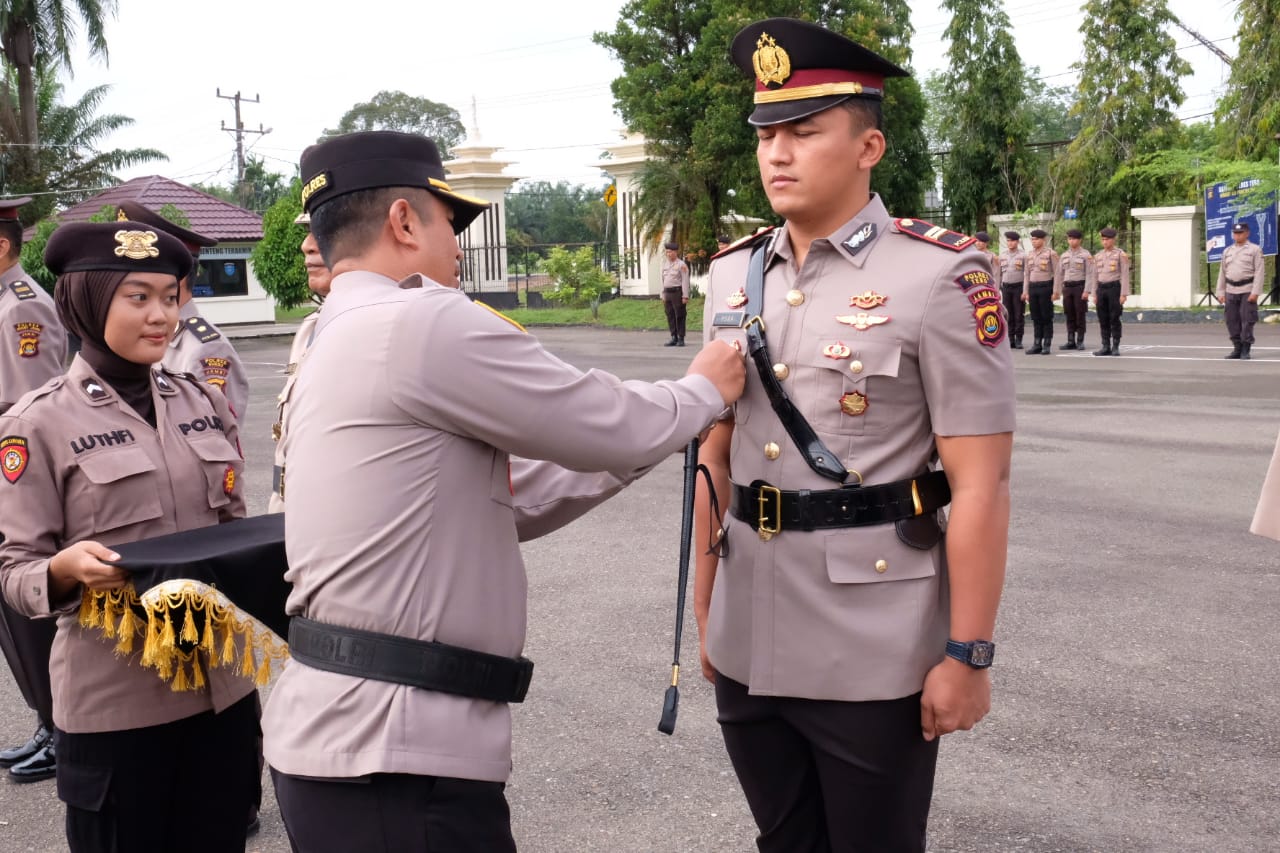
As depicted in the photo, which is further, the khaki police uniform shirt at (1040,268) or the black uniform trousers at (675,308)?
the black uniform trousers at (675,308)

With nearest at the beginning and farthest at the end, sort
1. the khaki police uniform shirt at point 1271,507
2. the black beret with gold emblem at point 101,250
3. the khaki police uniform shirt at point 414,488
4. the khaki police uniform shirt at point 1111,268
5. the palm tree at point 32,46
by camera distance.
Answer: the khaki police uniform shirt at point 414,488, the khaki police uniform shirt at point 1271,507, the black beret with gold emblem at point 101,250, the khaki police uniform shirt at point 1111,268, the palm tree at point 32,46

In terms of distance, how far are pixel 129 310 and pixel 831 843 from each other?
2.06 m

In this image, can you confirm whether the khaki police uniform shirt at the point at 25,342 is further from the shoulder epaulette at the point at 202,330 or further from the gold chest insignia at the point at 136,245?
the gold chest insignia at the point at 136,245

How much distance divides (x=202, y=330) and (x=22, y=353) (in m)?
0.64

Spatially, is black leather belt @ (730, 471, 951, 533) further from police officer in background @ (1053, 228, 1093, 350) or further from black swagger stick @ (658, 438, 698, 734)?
police officer in background @ (1053, 228, 1093, 350)

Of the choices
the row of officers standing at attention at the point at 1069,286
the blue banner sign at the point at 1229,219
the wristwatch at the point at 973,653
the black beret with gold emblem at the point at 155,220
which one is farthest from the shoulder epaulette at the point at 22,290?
the blue banner sign at the point at 1229,219

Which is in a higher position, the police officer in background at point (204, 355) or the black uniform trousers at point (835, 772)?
the police officer in background at point (204, 355)

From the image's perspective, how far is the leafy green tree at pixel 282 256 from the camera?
94.7ft

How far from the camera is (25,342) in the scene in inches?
181

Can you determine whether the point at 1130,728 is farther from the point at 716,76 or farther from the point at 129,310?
the point at 716,76

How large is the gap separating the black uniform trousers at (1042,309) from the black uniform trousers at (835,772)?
16.5m

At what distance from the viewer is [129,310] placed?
122 inches

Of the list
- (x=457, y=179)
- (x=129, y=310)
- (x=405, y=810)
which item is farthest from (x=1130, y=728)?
(x=457, y=179)

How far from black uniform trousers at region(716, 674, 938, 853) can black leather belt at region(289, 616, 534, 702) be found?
70 centimetres
